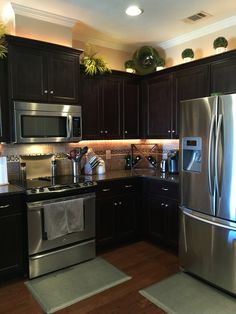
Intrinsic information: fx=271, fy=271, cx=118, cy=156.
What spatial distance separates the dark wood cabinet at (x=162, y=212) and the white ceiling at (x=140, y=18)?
2.02 meters

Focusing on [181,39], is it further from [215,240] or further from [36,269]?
[36,269]

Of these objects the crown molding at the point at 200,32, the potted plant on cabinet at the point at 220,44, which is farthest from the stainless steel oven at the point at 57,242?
the crown molding at the point at 200,32

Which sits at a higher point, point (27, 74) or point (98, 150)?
point (27, 74)

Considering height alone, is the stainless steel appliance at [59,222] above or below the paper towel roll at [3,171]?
→ below

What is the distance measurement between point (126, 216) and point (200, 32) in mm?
2707

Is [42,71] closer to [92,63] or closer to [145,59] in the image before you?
[92,63]

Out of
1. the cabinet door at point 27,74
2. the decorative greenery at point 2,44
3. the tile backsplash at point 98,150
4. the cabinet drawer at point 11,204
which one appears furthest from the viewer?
the tile backsplash at point 98,150

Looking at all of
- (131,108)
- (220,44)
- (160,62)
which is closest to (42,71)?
(131,108)

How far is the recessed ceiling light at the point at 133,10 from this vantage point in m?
3.01

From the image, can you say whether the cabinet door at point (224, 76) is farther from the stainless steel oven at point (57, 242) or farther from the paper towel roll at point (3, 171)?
the paper towel roll at point (3, 171)

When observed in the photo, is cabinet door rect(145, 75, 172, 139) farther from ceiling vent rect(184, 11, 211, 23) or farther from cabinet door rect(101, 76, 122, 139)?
ceiling vent rect(184, 11, 211, 23)

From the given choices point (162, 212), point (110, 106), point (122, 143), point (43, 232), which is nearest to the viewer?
point (43, 232)

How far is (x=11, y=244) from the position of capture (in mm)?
2689

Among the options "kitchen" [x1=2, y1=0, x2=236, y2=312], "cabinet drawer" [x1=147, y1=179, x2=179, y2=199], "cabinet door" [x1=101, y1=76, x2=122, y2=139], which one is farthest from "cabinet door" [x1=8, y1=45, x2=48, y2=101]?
"cabinet drawer" [x1=147, y1=179, x2=179, y2=199]
